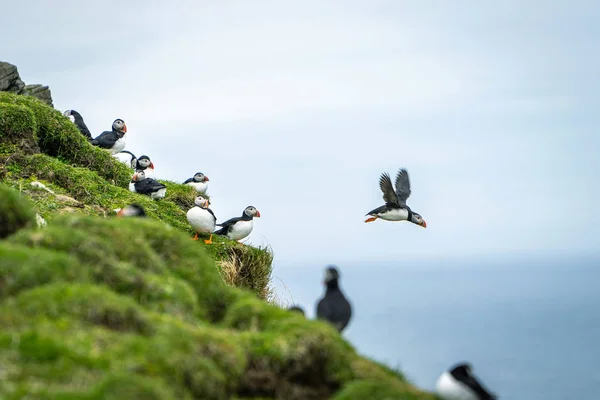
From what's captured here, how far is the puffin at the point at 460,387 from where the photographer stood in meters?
7.21

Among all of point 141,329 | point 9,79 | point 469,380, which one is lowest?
point 141,329

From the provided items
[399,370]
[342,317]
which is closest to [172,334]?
[399,370]

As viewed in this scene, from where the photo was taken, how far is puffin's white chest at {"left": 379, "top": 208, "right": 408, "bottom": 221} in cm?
2359

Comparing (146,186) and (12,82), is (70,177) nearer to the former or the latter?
(146,186)

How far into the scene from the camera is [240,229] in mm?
18797

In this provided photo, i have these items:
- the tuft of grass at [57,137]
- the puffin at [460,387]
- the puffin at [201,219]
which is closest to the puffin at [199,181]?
the tuft of grass at [57,137]

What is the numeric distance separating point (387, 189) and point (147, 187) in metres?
7.02

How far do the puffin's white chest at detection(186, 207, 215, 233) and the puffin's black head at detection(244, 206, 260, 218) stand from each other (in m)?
1.74

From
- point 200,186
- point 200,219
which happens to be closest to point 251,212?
point 200,219

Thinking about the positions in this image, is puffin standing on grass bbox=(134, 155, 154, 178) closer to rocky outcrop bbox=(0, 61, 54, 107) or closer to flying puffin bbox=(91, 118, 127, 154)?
flying puffin bbox=(91, 118, 127, 154)

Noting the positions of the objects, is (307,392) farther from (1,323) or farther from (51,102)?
(51,102)

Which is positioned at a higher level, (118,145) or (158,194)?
(118,145)

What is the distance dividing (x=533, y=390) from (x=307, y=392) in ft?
610

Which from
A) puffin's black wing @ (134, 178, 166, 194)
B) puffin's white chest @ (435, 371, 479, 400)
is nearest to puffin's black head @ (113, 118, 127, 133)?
puffin's black wing @ (134, 178, 166, 194)
